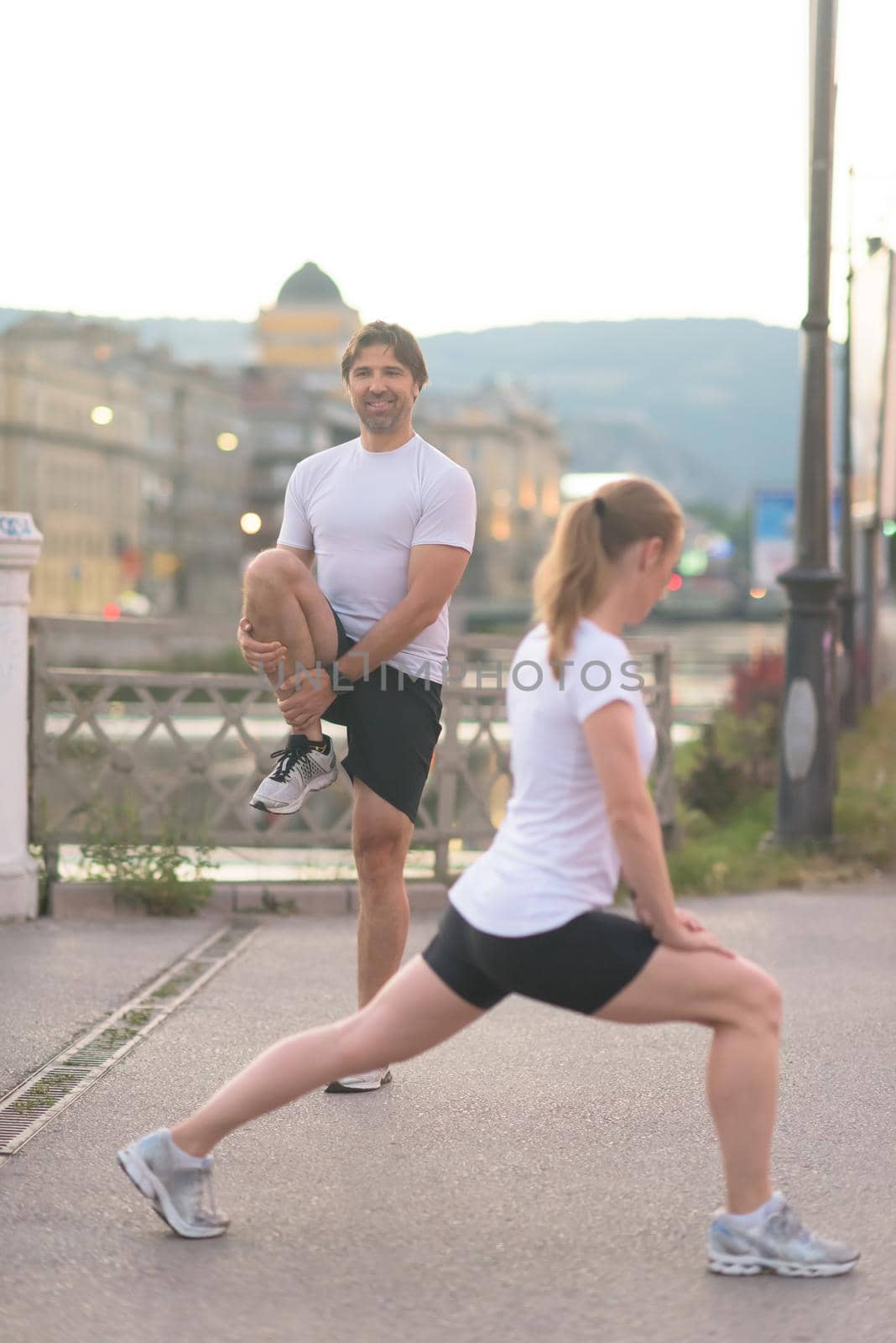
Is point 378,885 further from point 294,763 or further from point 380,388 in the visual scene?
point 380,388

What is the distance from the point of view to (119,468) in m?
96.6

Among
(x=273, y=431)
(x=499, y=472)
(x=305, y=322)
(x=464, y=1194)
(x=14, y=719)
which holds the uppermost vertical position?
(x=305, y=322)

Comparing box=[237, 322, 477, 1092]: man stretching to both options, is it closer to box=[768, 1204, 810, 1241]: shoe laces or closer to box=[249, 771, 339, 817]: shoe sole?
box=[249, 771, 339, 817]: shoe sole

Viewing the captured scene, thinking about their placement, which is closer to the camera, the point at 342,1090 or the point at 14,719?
the point at 342,1090

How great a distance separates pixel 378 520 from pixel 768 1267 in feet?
7.24

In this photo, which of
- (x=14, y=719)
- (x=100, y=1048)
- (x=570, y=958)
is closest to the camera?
(x=570, y=958)

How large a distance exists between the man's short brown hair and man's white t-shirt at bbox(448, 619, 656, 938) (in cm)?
171

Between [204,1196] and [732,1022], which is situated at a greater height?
[732,1022]

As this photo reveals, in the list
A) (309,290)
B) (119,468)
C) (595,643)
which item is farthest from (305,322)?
(595,643)

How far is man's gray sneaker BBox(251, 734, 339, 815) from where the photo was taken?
5199 mm

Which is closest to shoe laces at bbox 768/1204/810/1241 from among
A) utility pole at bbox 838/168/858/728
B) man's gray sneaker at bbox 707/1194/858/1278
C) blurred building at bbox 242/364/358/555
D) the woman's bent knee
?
man's gray sneaker at bbox 707/1194/858/1278

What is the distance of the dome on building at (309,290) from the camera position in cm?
16362

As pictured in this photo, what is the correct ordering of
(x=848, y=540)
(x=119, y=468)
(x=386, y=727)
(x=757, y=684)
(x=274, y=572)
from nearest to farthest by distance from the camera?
(x=274, y=572)
(x=386, y=727)
(x=757, y=684)
(x=848, y=540)
(x=119, y=468)

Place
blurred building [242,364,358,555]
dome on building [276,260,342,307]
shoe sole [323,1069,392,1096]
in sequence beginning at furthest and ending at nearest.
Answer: dome on building [276,260,342,307] → blurred building [242,364,358,555] → shoe sole [323,1069,392,1096]
